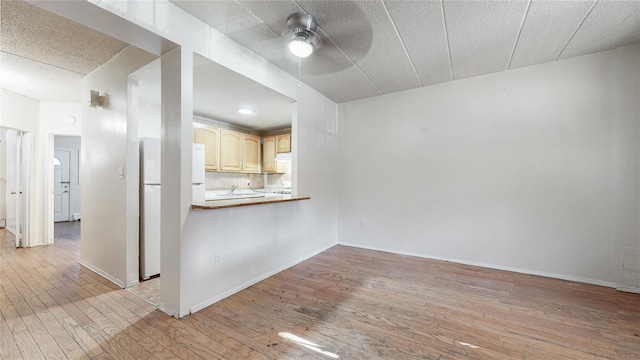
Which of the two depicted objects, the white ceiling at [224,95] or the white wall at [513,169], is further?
the white wall at [513,169]

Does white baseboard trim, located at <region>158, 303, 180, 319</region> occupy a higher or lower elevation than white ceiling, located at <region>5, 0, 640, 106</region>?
lower

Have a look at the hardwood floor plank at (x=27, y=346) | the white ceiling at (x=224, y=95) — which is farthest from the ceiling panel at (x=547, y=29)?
the hardwood floor plank at (x=27, y=346)

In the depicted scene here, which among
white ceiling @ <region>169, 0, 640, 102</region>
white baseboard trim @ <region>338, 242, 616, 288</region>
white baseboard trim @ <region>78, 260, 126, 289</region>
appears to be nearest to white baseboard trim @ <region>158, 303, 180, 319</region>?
white baseboard trim @ <region>78, 260, 126, 289</region>

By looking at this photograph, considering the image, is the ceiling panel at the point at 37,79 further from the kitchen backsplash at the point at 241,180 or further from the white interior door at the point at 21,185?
the kitchen backsplash at the point at 241,180

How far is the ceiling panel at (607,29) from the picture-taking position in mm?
2029

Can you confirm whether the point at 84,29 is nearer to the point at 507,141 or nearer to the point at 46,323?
the point at 46,323

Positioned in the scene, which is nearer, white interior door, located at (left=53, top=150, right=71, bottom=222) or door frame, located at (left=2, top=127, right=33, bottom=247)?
Answer: door frame, located at (left=2, top=127, right=33, bottom=247)

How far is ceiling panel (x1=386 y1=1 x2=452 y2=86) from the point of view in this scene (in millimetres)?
2029

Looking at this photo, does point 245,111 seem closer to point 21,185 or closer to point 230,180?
point 230,180

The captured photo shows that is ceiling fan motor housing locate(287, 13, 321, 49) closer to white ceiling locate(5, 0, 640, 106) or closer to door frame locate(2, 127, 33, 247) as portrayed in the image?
white ceiling locate(5, 0, 640, 106)

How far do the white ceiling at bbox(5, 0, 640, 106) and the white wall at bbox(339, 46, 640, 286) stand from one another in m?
0.35

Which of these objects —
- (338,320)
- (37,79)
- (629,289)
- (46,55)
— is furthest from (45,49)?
(629,289)

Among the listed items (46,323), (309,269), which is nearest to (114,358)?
(46,323)

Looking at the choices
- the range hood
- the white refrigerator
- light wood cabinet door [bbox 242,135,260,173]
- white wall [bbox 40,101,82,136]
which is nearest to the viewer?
the white refrigerator
